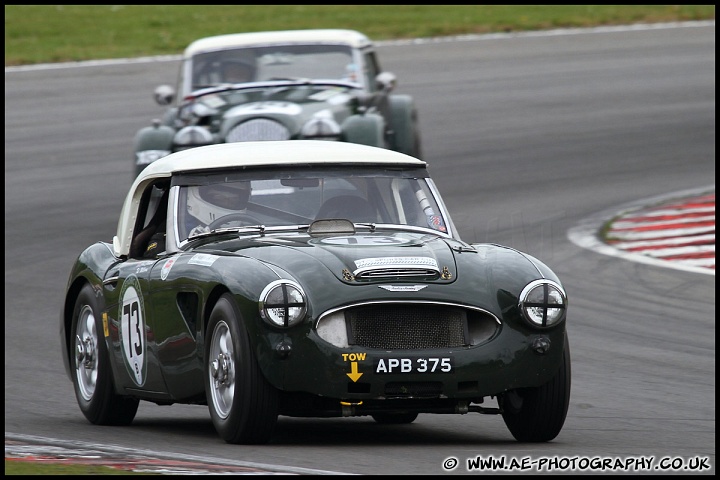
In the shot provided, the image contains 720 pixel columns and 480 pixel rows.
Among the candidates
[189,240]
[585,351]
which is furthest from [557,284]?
[585,351]

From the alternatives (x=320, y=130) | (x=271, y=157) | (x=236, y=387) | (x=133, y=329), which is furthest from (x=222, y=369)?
(x=320, y=130)

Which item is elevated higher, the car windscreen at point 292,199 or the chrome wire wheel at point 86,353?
the car windscreen at point 292,199

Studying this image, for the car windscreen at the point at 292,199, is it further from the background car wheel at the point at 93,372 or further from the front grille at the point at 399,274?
the front grille at the point at 399,274

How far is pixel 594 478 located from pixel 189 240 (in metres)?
2.71

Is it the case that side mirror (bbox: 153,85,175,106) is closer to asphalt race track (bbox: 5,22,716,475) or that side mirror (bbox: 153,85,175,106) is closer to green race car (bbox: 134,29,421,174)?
green race car (bbox: 134,29,421,174)

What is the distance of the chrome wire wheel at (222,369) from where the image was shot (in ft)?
21.0

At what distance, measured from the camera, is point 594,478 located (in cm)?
535

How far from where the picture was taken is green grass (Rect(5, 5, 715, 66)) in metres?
28.7

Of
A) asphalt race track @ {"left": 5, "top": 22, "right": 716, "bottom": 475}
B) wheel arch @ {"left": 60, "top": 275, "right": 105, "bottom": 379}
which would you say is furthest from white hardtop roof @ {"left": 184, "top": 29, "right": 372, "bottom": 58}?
wheel arch @ {"left": 60, "top": 275, "right": 105, "bottom": 379}

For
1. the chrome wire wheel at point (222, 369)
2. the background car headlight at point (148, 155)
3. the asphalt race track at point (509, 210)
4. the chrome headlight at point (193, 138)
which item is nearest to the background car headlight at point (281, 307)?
the chrome wire wheel at point (222, 369)

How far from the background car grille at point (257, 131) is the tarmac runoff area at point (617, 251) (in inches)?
111

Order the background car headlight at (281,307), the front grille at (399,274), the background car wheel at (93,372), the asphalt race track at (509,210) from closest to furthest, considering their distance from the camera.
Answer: the background car headlight at (281,307), the front grille at (399,274), the asphalt race track at (509,210), the background car wheel at (93,372)

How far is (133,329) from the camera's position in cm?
741

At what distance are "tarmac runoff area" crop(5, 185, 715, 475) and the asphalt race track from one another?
0.31 ft
